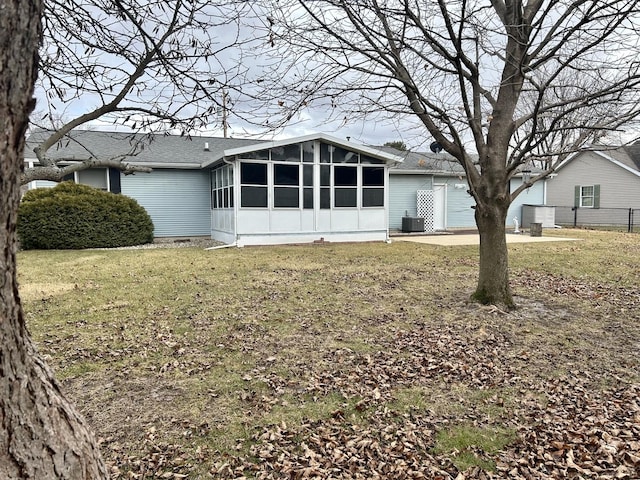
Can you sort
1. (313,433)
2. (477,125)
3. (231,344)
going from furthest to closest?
(477,125), (231,344), (313,433)

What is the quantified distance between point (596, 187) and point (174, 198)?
2129 cm

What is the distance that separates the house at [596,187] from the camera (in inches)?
869

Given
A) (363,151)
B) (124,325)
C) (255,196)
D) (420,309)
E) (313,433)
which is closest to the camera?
(313,433)

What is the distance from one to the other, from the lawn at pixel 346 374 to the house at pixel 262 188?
236 inches

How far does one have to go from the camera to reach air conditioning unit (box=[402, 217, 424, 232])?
19.3 meters

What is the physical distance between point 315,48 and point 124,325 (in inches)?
166

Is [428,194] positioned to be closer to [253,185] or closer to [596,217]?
[253,185]

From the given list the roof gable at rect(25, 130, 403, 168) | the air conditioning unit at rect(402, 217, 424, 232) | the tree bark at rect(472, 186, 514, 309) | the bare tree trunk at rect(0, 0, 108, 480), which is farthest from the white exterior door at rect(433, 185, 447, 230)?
the bare tree trunk at rect(0, 0, 108, 480)

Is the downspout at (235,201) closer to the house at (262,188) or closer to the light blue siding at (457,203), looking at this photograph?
the house at (262,188)

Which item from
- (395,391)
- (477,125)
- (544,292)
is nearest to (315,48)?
(477,125)

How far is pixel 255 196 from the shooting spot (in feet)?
45.8

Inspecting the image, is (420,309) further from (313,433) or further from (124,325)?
(124,325)

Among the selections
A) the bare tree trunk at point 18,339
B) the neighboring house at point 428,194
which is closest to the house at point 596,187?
the neighboring house at point 428,194

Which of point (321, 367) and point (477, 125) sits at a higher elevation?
point (477, 125)
